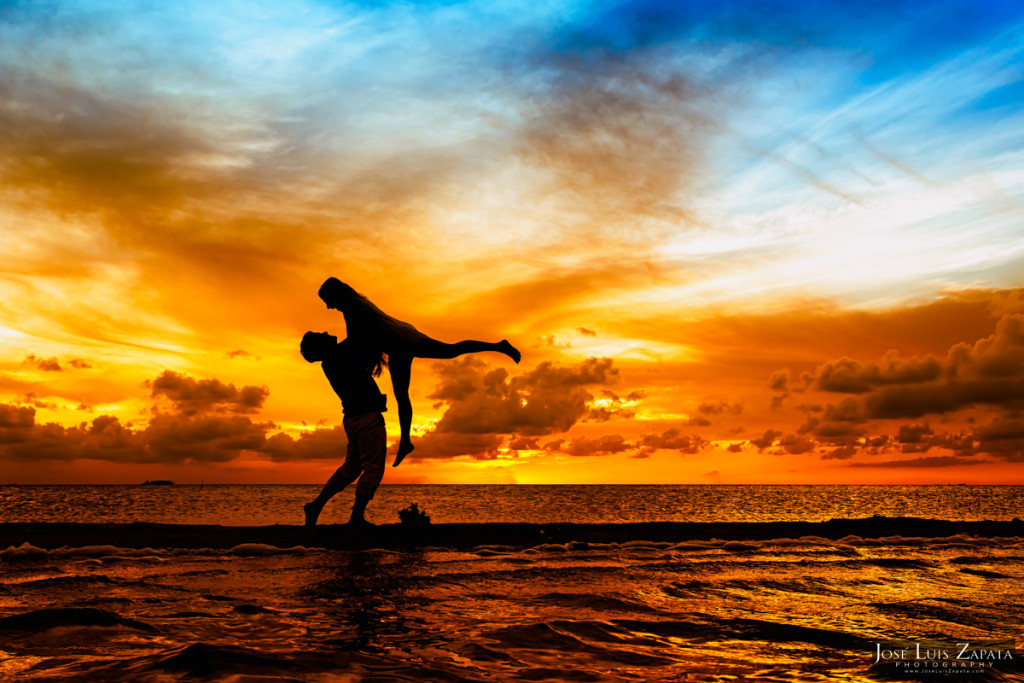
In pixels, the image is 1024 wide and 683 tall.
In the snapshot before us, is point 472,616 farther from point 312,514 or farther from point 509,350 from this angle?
Result: point 312,514

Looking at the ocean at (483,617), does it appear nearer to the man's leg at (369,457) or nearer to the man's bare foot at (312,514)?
the man's leg at (369,457)

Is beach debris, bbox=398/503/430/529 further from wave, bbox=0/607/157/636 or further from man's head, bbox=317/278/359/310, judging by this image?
wave, bbox=0/607/157/636

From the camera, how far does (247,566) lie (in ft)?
24.1

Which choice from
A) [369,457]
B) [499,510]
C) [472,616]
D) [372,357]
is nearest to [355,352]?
[372,357]

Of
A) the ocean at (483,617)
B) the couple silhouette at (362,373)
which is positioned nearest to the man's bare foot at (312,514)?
the couple silhouette at (362,373)

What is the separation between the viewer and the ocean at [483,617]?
138 inches

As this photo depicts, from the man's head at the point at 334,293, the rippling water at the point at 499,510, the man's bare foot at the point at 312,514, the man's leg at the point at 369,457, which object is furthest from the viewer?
the rippling water at the point at 499,510

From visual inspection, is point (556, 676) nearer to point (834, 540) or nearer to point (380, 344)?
point (380, 344)

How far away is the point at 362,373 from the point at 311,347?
35.7 inches

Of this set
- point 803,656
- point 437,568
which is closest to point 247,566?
point 437,568

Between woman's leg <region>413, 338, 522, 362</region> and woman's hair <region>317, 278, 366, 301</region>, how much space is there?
1.40 metres

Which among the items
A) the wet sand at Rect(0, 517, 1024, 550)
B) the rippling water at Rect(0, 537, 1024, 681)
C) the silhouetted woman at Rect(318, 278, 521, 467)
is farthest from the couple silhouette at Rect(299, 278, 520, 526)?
the rippling water at Rect(0, 537, 1024, 681)

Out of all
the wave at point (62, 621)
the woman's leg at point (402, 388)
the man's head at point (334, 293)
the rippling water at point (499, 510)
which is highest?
the man's head at point (334, 293)

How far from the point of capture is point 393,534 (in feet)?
34.1
